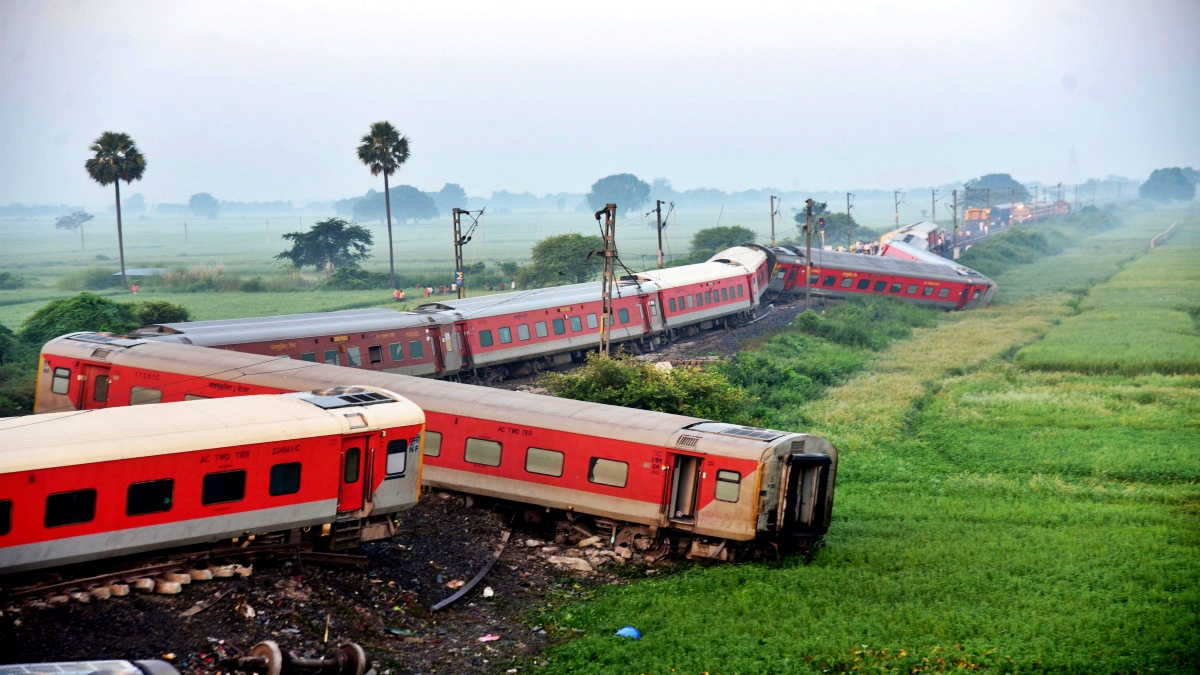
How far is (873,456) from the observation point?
29.8m

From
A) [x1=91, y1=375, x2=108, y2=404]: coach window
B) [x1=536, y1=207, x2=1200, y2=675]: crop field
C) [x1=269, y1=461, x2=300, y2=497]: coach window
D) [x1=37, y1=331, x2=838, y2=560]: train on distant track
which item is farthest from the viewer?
[x1=91, y1=375, x2=108, y2=404]: coach window

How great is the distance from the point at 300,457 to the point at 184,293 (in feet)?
227

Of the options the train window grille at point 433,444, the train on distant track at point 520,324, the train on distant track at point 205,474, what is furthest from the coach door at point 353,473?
the train on distant track at point 520,324

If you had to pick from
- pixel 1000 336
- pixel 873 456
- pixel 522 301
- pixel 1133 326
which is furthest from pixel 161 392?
pixel 1133 326

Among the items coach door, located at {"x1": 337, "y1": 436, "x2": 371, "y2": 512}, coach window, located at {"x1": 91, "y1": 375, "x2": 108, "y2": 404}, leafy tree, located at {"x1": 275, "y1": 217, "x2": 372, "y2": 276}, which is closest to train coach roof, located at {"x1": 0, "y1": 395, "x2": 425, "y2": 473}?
coach door, located at {"x1": 337, "y1": 436, "x2": 371, "y2": 512}

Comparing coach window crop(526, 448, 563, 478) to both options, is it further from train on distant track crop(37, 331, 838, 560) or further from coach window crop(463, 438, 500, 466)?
coach window crop(463, 438, 500, 466)

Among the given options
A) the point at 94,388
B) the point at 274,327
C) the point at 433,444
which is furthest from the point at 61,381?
the point at 433,444

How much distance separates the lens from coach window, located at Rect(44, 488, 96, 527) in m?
14.8

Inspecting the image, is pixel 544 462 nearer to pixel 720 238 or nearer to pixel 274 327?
pixel 274 327

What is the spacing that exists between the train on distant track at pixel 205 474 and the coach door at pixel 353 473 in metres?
0.02

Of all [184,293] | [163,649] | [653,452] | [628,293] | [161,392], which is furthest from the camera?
[184,293]

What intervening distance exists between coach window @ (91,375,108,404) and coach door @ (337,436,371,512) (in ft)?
41.9

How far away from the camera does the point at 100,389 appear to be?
27781mm

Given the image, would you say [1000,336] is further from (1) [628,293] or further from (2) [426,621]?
(2) [426,621]
